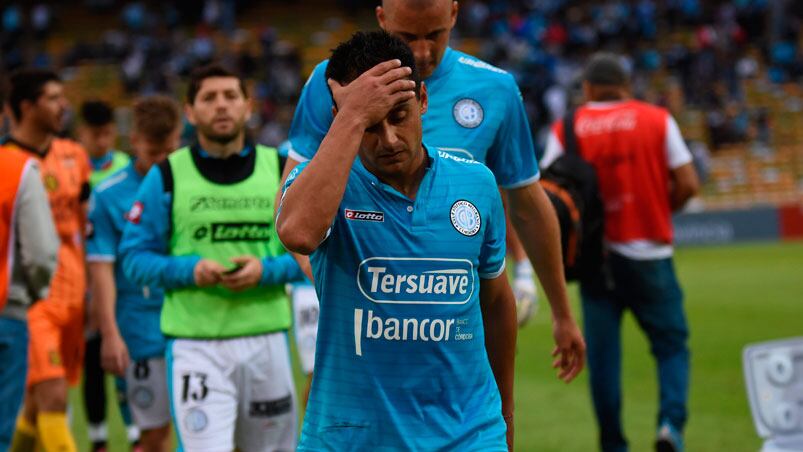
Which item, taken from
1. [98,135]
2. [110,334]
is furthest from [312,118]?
[98,135]

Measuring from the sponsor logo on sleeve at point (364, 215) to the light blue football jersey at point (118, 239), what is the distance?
164 inches

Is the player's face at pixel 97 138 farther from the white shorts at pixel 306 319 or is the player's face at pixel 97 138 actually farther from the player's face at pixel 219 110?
the player's face at pixel 219 110

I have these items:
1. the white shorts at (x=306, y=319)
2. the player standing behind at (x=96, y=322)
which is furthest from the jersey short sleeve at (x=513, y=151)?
the player standing behind at (x=96, y=322)

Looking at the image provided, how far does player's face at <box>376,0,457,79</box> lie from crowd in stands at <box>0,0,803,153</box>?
26040mm

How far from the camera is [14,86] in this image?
24.2ft

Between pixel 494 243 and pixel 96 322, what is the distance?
5890 millimetres

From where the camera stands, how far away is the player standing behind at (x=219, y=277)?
5.80 meters

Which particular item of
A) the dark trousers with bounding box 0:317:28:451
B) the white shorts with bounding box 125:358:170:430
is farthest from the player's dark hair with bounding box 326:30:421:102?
the white shorts with bounding box 125:358:170:430

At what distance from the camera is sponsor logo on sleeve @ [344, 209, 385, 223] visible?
342 centimetres

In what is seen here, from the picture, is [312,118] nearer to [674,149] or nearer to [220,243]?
[220,243]

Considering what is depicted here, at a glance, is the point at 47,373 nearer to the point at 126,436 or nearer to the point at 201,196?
the point at 201,196

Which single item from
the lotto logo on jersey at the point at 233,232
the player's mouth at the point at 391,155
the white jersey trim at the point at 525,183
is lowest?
the lotto logo on jersey at the point at 233,232

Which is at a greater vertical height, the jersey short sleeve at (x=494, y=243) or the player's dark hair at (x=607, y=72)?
the player's dark hair at (x=607, y=72)

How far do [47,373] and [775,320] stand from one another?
9769mm
